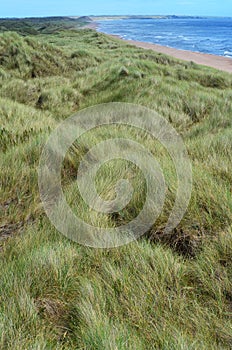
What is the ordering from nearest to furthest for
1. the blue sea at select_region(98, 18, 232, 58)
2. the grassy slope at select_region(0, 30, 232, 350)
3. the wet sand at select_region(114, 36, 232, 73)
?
the grassy slope at select_region(0, 30, 232, 350) → the wet sand at select_region(114, 36, 232, 73) → the blue sea at select_region(98, 18, 232, 58)

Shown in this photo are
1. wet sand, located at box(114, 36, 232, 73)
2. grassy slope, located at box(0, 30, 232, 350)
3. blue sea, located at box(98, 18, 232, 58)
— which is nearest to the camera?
grassy slope, located at box(0, 30, 232, 350)

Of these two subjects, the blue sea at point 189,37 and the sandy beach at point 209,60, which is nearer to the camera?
the sandy beach at point 209,60

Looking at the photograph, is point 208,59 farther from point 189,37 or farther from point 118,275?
point 189,37

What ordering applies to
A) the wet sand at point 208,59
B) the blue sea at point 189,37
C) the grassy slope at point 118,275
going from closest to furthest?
the grassy slope at point 118,275 → the wet sand at point 208,59 → the blue sea at point 189,37

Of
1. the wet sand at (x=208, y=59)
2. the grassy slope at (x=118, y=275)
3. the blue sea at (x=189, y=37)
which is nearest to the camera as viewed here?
the grassy slope at (x=118, y=275)

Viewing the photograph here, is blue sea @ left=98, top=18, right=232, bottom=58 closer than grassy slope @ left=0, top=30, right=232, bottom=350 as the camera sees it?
No

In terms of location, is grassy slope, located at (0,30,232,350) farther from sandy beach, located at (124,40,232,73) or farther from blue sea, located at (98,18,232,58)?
blue sea, located at (98,18,232,58)

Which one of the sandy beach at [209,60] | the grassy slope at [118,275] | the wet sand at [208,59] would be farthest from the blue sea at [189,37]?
the grassy slope at [118,275]

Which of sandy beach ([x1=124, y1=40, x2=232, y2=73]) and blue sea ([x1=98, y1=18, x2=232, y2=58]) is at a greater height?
blue sea ([x1=98, y1=18, x2=232, y2=58])

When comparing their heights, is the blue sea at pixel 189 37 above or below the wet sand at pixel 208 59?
above

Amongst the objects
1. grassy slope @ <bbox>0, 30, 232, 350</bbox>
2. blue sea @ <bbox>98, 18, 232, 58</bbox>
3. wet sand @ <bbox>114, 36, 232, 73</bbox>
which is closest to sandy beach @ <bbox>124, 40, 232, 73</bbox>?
wet sand @ <bbox>114, 36, 232, 73</bbox>

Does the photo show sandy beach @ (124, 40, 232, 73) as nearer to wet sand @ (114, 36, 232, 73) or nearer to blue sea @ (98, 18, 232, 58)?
wet sand @ (114, 36, 232, 73)

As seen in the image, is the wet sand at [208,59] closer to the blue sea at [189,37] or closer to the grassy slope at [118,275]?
the blue sea at [189,37]

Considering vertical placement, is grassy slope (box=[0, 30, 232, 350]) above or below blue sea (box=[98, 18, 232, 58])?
below
